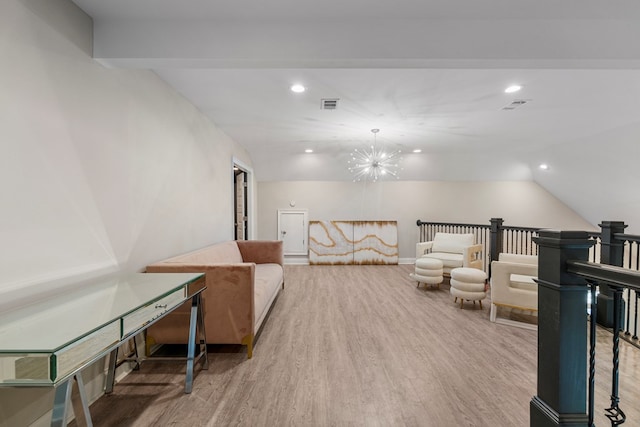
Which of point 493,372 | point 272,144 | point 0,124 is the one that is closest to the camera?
point 0,124

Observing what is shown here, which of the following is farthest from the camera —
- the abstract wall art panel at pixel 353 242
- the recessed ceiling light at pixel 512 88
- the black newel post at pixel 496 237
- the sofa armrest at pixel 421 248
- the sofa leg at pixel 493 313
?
the abstract wall art panel at pixel 353 242

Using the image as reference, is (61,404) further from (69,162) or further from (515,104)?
(515,104)

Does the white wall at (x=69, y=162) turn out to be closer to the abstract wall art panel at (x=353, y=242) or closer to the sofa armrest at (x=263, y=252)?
the sofa armrest at (x=263, y=252)

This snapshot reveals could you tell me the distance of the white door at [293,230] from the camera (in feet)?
21.5

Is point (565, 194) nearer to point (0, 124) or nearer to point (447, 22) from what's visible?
point (447, 22)

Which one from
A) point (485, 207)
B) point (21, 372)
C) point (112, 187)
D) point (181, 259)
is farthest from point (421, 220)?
point (21, 372)

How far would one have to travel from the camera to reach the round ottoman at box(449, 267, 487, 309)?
3.52m

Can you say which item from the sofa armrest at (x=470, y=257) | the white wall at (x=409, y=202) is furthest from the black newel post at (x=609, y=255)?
the white wall at (x=409, y=202)

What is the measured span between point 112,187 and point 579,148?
717 centimetres

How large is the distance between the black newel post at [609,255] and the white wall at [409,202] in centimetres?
368

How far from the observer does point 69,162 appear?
1.68m

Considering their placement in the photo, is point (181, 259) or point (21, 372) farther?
point (181, 259)

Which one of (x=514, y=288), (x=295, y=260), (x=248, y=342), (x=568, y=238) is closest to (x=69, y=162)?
(x=248, y=342)

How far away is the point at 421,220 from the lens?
663 cm
